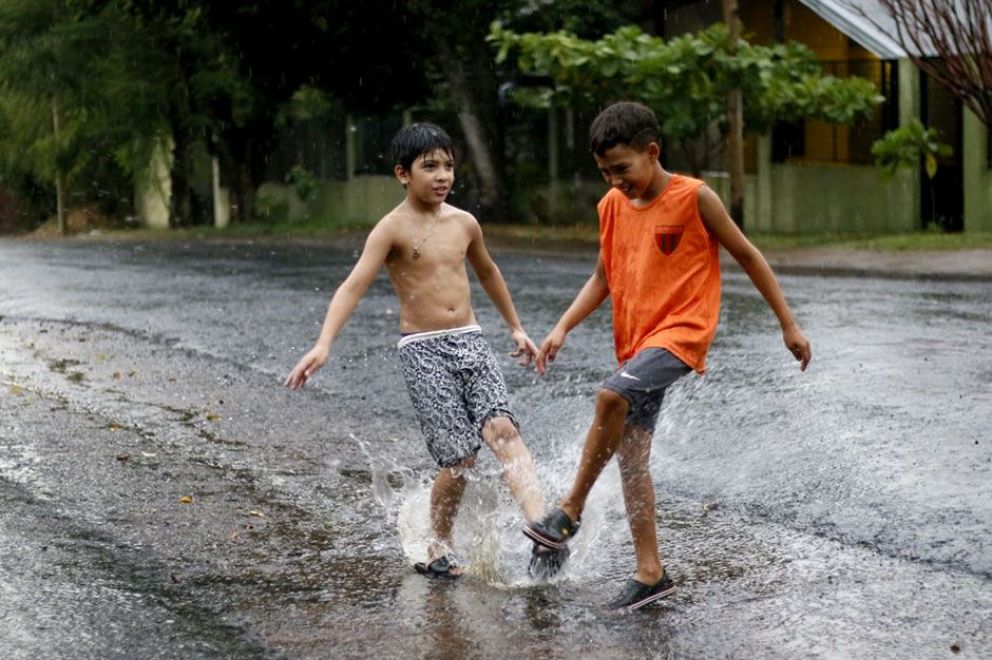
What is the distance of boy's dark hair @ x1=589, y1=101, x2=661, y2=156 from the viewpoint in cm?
491

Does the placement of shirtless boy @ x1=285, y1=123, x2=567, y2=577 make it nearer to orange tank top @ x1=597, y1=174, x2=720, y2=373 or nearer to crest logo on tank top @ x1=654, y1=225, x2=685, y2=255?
orange tank top @ x1=597, y1=174, x2=720, y2=373

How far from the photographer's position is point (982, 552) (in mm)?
5492

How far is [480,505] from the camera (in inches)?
220

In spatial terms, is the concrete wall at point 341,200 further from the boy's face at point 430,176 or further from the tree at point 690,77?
the boy's face at point 430,176

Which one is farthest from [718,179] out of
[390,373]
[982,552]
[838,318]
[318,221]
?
[982,552]

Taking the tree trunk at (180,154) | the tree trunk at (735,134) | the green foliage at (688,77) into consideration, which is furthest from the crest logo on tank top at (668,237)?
the tree trunk at (180,154)

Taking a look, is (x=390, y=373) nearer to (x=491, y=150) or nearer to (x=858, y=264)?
(x=858, y=264)

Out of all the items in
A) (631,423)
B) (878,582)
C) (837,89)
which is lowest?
(878,582)

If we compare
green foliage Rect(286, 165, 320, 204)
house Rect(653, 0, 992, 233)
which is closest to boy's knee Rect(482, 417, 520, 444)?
house Rect(653, 0, 992, 233)

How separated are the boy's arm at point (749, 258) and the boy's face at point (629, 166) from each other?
0.18 meters

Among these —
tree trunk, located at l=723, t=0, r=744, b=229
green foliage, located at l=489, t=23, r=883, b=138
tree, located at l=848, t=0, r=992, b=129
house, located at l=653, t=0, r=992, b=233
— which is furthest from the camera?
house, located at l=653, t=0, r=992, b=233

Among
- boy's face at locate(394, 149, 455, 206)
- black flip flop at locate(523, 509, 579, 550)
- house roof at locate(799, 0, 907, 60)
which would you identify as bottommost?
black flip flop at locate(523, 509, 579, 550)

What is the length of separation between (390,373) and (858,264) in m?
9.00

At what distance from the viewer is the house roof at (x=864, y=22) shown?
22797 mm
